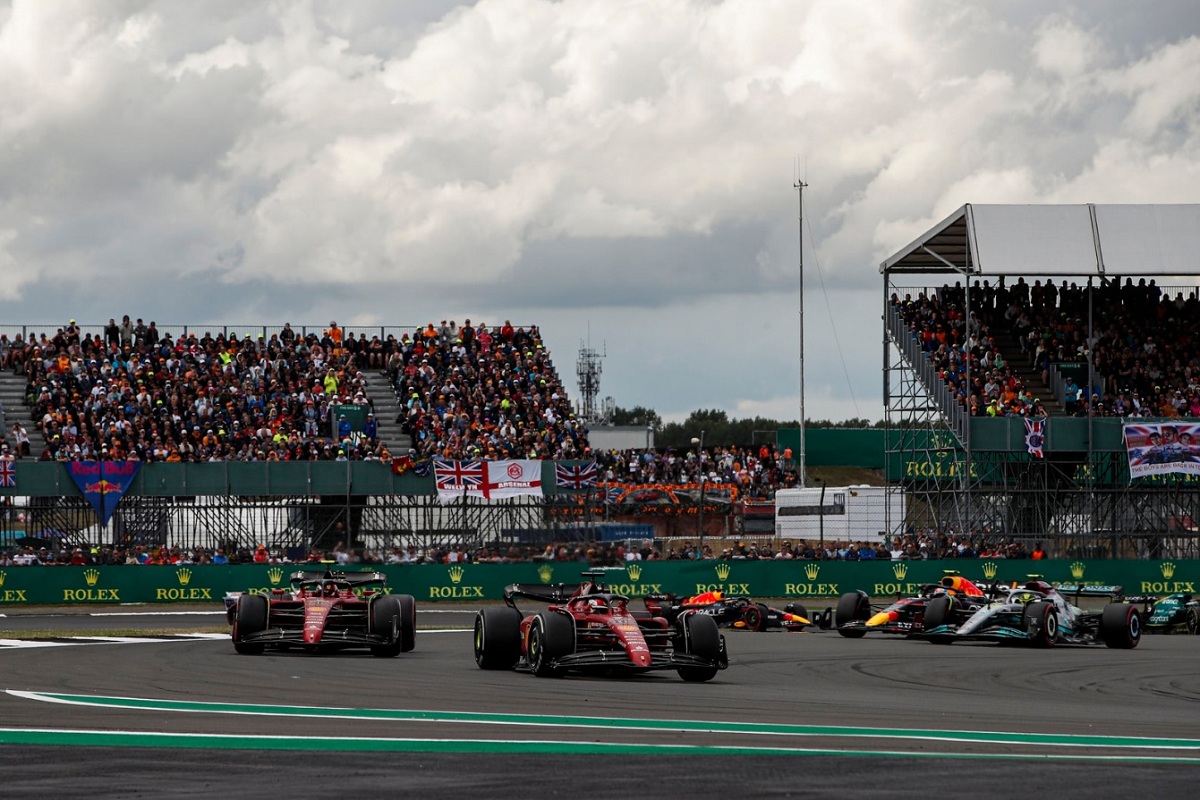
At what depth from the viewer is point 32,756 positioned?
10.9 m

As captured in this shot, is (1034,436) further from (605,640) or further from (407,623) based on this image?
(605,640)

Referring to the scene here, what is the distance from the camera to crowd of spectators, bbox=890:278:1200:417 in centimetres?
4638

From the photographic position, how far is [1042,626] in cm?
2564

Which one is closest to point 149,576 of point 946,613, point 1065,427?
point 946,613

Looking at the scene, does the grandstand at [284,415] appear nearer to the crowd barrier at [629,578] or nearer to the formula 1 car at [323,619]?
the crowd barrier at [629,578]

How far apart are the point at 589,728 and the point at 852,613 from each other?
1580 centimetres

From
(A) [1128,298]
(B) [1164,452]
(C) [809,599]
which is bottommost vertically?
(C) [809,599]

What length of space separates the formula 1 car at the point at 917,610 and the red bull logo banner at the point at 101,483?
20690mm

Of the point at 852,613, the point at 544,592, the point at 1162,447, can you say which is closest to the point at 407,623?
the point at 544,592

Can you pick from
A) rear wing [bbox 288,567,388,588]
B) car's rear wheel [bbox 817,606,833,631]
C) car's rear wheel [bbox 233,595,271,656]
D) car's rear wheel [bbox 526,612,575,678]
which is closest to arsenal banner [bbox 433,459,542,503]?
car's rear wheel [bbox 817,606,833,631]

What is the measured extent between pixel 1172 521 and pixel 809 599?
42.3ft

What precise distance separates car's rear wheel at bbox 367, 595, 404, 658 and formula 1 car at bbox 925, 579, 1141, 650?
9.11 meters

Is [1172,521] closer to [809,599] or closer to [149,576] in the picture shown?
[809,599]

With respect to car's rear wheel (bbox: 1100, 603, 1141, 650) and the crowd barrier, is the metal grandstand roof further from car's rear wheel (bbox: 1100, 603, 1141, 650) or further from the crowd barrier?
car's rear wheel (bbox: 1100, 603, 1141, 650)
